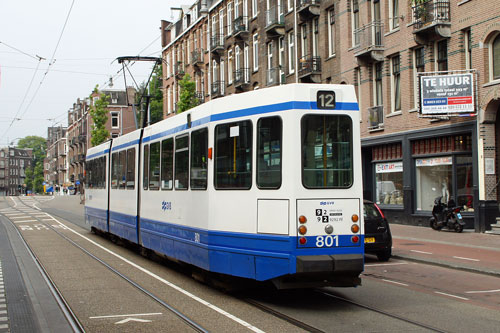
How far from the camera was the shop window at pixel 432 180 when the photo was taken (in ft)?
73.8

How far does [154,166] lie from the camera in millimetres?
12648

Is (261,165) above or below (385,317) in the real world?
above

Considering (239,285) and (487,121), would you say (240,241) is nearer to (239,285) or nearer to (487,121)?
(239,285)

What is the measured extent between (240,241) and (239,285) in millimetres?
955

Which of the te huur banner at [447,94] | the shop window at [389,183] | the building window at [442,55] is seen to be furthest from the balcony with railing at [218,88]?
the te huur banner at [447,94]

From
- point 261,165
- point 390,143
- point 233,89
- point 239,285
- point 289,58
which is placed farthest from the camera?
point 233,89

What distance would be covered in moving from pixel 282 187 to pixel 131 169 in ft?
24.7

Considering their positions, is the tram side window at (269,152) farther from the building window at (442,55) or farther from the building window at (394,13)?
the building window at (394,13)

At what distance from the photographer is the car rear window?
14.2 m

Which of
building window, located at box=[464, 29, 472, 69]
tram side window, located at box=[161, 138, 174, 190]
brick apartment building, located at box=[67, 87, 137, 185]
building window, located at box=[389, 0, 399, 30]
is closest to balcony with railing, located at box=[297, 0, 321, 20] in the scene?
building window, located at box=[389, 0, 399, 30]

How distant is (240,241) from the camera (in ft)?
28.3

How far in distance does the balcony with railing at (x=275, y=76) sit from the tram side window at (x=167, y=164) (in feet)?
75.7

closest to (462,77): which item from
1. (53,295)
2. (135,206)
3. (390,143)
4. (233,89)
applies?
(390,143)

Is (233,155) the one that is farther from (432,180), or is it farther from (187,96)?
(187,96)
